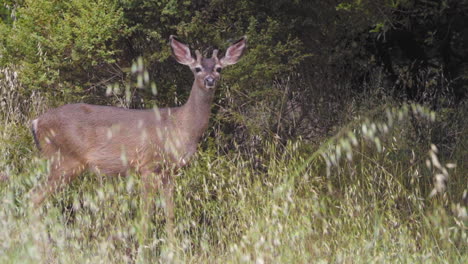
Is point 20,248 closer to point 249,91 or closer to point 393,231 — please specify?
point 393,231

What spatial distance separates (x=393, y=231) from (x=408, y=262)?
47cm

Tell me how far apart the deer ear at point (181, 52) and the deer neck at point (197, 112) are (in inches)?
8.8

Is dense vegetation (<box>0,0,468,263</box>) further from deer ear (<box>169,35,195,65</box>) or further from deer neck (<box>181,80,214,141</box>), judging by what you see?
deer ear (<box>169,35,195,65</box>)

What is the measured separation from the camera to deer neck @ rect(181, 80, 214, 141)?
604cm

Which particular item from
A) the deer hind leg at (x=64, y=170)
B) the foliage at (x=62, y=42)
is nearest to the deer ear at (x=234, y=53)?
the foliage at (x=62, y=42)

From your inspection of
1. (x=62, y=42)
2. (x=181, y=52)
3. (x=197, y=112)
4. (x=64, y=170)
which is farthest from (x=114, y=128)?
(x=62, y=42)

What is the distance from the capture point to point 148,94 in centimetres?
712

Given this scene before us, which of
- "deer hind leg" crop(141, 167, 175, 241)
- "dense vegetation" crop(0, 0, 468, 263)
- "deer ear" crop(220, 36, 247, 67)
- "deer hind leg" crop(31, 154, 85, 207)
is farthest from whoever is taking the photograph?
"dense vegetation" crop(0, 0, 468, 263)

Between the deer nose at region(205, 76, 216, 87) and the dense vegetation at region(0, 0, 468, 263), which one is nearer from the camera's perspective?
the deer nose at region(205, 76, 216, 87)

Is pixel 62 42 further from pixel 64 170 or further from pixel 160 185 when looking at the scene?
pixel 160 185

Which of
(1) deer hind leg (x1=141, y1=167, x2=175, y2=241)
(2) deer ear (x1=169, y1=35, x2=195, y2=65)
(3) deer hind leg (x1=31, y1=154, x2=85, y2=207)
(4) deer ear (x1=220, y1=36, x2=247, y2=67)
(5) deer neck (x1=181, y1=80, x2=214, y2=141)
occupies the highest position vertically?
(2) deer ear (x1=169, y1=35, x2=195, y2=65)

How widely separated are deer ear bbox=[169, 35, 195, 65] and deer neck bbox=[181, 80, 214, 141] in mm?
224

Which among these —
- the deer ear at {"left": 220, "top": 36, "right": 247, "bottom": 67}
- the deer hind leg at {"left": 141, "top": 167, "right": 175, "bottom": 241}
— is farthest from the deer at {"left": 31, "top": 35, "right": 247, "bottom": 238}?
the deer hind leg at {"left": 141, "top": 167, "right": 175, "bottom": 241}

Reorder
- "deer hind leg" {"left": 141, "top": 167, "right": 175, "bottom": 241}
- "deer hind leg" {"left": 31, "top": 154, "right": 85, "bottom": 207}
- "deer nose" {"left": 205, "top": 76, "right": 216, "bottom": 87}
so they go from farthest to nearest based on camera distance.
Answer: "deer hind leg" {"left": 31, "top": 154, "right": 85, "bottom": 207} < "deer nose" {"left": 205, "top": 76, "right": 216, "bottom": 87} < "deer hind leg" {"left": 141, "top": 167, "right": 175, "bottom": 241}
